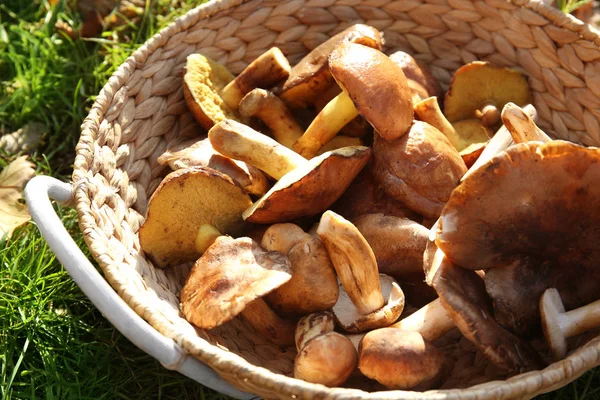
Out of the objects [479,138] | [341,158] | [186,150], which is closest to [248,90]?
[186,150]

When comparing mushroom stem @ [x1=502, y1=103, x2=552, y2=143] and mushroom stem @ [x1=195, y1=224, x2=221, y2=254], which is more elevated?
mushroom stem @ [x1=502, y1=103, x2=552, y2=143]

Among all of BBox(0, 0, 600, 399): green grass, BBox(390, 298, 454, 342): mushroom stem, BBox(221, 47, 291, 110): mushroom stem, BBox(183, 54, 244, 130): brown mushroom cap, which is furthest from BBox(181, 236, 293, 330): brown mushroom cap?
BBox(221, 47, 291, 110): mushroom stem

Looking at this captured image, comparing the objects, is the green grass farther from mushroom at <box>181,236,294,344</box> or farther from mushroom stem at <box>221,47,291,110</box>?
mushroom stem at <box>221,47,291,110</box>

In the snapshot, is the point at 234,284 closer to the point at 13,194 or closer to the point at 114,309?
the point at 114,309

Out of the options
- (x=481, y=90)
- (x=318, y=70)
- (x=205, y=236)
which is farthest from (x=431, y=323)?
(x=481, y=90)

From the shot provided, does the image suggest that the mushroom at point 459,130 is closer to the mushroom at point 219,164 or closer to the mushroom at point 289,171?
the mushroom at point 289,171

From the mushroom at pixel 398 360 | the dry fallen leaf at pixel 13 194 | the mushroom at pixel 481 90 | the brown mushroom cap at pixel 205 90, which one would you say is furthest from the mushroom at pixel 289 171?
the dry fallen leaf at pixel 13 194
